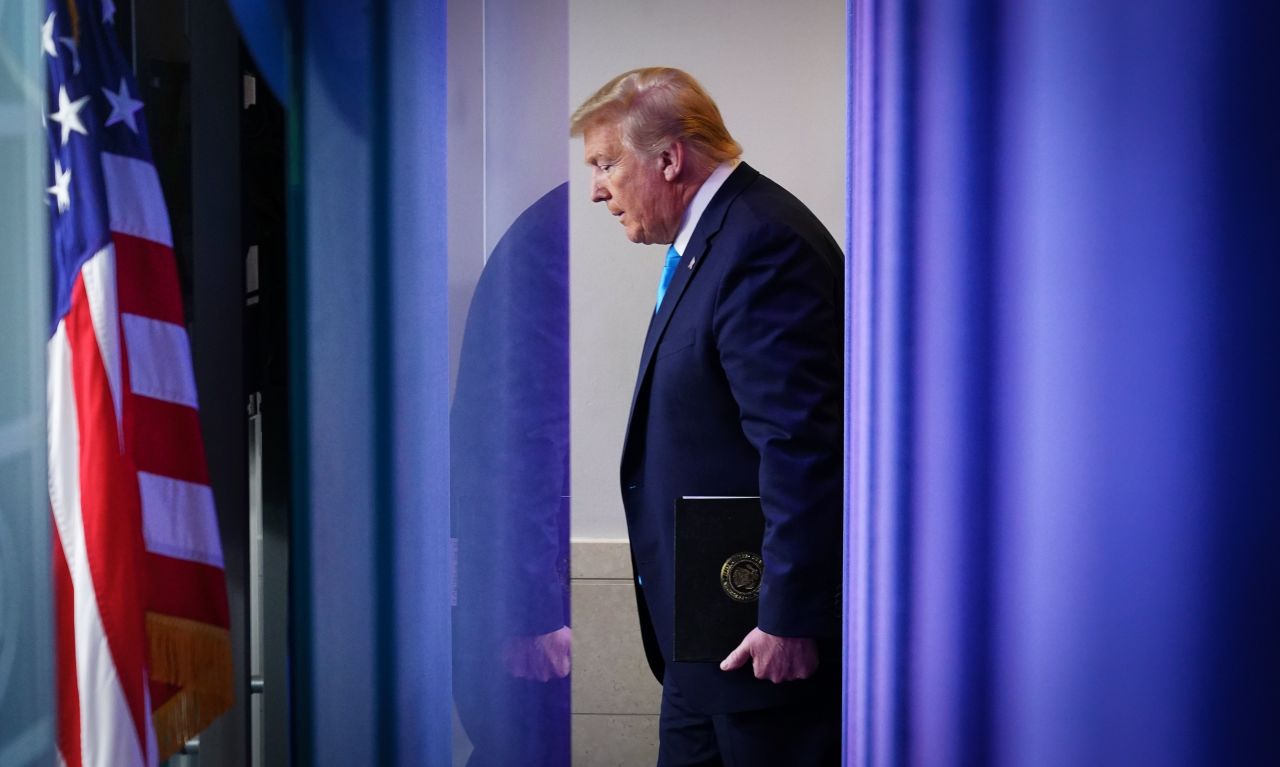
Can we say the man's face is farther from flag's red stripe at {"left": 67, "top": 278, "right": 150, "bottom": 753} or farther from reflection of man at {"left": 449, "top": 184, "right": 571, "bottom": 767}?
flag's red stripe at {"left": 67, "top": 278, "right": 150, "bottom": 753}

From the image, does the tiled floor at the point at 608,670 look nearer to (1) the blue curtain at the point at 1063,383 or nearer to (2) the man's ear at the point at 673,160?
(2) the man's ear at the point at 673,160

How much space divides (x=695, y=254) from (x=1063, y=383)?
28.9 inches

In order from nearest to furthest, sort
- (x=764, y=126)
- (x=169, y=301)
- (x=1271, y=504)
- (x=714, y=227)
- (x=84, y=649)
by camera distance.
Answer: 1. (x=1271, y=504)
2. (x=84, y=649)
3. (x=169, y=301)
4. (x=714, y=227)
5. (x=764, y=126)

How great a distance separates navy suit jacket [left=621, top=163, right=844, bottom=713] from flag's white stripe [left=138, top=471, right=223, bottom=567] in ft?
1.94

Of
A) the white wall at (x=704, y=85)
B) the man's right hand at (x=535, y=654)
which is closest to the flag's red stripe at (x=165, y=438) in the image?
the man's right hand at (x=535, y=654)

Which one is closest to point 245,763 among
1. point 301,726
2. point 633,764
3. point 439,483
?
point 301,726

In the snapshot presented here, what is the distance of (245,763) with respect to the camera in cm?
178

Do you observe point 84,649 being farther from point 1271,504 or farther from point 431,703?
point 1271,504

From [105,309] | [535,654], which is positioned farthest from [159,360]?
[535,654]

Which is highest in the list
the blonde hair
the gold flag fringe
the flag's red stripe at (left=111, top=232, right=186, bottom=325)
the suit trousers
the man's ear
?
the blonde hair

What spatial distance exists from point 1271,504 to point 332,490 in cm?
105

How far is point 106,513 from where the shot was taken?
59.0 inches

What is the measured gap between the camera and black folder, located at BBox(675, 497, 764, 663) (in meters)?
1.62

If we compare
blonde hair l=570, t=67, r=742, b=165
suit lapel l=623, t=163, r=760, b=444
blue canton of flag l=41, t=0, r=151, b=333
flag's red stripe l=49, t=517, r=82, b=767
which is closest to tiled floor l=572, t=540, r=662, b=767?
suit lapel l=623, t=163, r=760, b=444
